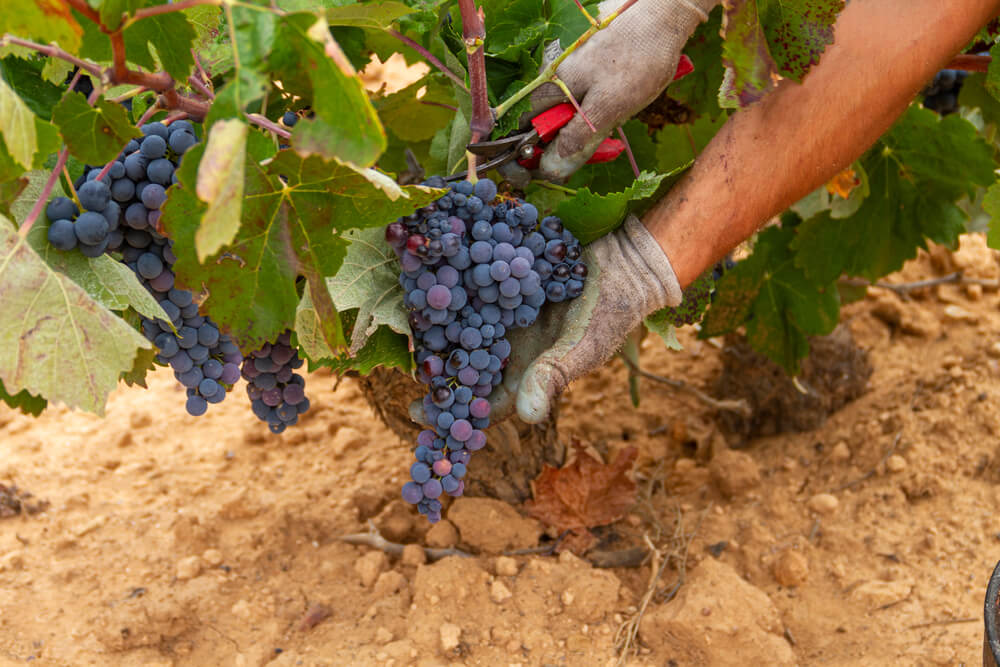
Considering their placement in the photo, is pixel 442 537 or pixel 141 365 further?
pixel 442 537

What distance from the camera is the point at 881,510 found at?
87.0 inches

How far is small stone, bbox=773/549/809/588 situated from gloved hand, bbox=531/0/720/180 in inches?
43.9

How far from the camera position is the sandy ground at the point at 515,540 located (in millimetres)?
1789

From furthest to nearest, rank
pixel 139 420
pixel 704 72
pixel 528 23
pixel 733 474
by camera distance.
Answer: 1. pixel 139 420
2. pixel 733 474
3. pixel 704 72
4. pixel 528 23

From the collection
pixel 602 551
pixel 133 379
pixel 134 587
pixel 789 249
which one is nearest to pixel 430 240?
pixel 133 379

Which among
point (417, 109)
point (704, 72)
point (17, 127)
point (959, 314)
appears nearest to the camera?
point (17, 127)

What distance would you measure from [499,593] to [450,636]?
169 millimetres

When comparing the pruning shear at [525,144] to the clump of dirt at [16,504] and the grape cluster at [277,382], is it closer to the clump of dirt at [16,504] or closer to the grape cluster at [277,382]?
the grape cluster at [277,382]

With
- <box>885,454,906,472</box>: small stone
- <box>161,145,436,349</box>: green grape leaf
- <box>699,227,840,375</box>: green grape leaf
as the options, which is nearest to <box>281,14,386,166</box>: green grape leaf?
<box>161,145,436,349</box>: green grape leaf

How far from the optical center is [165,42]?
128 centimetres

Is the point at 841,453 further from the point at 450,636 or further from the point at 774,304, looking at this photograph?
the point at 450,636

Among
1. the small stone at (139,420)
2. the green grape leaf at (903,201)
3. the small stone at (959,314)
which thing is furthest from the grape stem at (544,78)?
the small stone at (959,314)

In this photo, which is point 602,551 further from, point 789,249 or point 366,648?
point 789,249

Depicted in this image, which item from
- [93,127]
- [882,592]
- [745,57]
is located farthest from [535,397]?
[882,592]
